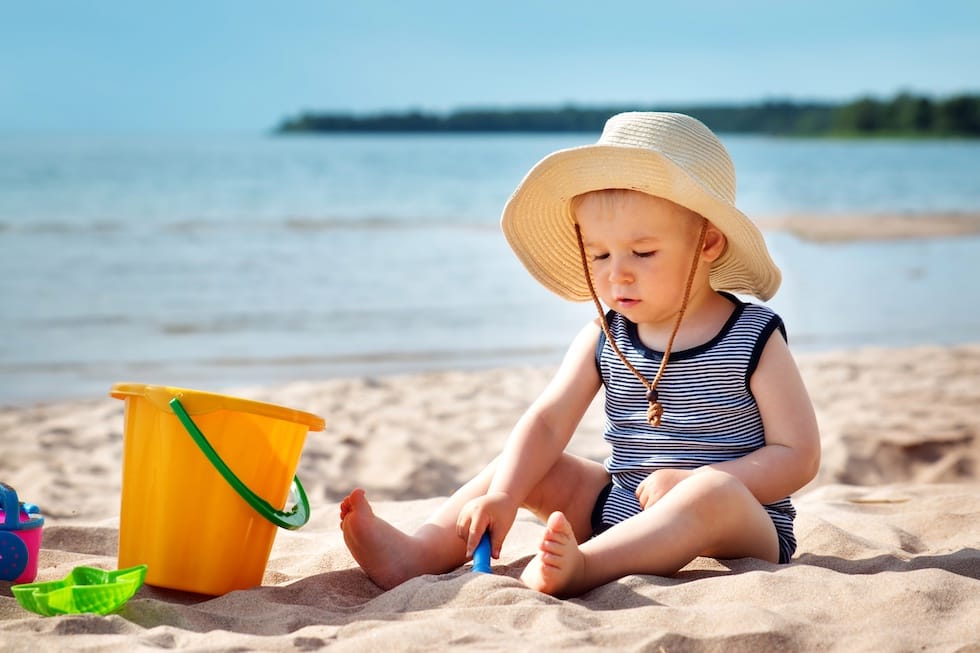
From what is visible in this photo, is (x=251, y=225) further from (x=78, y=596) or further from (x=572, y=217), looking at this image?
(x=78, y=596)

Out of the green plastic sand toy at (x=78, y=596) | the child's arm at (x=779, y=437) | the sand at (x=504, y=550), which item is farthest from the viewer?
the child's arm at (x=779, y=437)

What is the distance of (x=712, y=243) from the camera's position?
8.55ft

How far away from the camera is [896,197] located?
2142cm

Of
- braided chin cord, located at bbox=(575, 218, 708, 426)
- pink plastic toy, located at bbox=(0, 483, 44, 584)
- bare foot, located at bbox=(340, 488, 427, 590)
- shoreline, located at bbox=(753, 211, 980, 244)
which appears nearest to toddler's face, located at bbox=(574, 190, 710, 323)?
braided chin cord, located at bbox=(575, 218, 708, 426)

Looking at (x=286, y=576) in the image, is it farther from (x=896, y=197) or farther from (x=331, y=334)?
(x=896, y=197)

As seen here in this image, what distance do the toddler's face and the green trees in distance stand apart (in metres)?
48.6

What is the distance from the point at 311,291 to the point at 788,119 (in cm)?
5909

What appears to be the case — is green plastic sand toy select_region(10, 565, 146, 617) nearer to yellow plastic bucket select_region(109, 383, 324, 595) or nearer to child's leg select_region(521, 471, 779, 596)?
yellow plastic bucket select_region(109, 383, 324, 595)

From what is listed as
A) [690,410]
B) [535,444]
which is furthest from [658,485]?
[535,444]

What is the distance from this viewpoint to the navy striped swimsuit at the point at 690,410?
8.34ft

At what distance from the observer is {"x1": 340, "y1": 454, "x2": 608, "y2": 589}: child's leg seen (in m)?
2.53

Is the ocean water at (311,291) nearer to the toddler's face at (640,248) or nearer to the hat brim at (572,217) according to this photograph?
the hat brim at (572,217)

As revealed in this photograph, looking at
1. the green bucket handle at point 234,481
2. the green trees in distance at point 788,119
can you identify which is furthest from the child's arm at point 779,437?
the green trees in distance at point 788,119

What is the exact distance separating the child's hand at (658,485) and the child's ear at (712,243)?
52 cm
